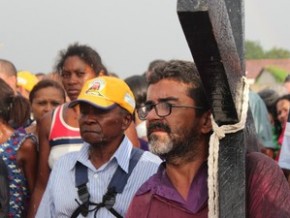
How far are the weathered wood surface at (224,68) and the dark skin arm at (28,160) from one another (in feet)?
8.45

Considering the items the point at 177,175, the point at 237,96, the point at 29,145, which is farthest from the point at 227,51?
the point at 29,145

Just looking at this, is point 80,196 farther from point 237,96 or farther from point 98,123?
point 237,96

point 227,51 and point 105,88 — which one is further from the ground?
point 227,51

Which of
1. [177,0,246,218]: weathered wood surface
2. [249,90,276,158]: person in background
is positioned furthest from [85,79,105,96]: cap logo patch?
[249,90,276,158]: person in background

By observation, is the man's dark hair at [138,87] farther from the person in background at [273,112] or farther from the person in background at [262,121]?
the person in background at [273,112]

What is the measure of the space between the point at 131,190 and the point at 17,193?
1334 millimetres

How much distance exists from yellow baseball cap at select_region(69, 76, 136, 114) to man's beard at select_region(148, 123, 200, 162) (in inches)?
42.8

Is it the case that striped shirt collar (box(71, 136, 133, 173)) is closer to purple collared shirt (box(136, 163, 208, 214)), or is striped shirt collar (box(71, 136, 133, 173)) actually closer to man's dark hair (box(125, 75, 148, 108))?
purple collared shirt (box(136, 163, 208, 214))

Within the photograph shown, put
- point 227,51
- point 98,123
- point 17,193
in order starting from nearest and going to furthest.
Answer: point 227,51 → point 98,123 → point 17,193

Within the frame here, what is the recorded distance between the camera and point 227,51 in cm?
218

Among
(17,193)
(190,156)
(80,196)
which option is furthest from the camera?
(17,193)

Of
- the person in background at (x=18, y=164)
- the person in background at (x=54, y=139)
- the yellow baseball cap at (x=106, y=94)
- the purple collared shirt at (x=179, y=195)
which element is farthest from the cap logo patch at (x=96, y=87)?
the purple collared shirt at (x=179, y=195)

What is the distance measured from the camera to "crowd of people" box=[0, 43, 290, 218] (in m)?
2.74

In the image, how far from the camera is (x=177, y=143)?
110 inches
